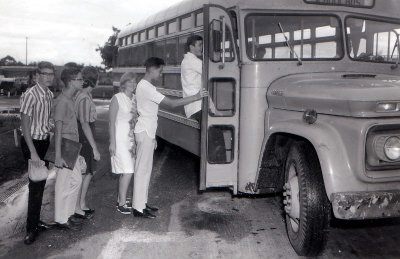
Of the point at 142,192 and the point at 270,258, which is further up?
the point at 142,192

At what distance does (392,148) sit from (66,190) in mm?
2940

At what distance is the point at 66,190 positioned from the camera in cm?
461

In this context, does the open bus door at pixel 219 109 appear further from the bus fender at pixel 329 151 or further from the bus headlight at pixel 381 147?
the bus headlight at pixel 381 147

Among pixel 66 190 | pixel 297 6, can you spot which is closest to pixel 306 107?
pixel 297 6

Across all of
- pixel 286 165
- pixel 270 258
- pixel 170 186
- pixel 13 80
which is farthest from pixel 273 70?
pixel 13 80

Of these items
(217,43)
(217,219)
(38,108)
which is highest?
(217,43)

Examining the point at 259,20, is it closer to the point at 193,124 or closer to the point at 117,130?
the point at 193,124

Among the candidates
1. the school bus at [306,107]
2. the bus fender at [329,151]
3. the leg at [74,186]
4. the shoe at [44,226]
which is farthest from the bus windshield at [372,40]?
the shoe at [44,226]

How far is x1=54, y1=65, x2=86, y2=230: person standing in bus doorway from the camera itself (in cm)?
437

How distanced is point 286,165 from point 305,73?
93 centimetres

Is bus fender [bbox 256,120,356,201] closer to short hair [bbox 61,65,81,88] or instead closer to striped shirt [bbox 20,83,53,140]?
short hair [bbox 61,65,81,88]

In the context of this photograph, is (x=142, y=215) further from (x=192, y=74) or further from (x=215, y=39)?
(x=215, y=39)

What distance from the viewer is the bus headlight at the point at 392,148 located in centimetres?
342

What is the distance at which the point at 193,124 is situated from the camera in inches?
217
